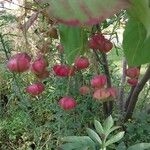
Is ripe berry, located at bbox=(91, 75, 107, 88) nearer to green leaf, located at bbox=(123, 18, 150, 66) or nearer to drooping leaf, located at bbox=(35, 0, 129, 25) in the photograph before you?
green leaf, located at bbox=(123, 18, 150, 66)

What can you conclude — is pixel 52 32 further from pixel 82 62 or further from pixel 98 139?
pixel 98 139

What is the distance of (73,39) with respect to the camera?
517mm

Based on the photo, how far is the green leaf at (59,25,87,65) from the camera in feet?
1.69

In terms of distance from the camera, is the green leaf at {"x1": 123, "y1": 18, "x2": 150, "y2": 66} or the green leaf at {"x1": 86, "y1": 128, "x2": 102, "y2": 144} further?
the green leaf at {"x1": 86, "y1": 128, "x2": 102, "y2": 144}

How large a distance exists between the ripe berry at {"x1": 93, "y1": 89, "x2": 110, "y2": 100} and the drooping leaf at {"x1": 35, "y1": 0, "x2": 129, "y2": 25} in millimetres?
568

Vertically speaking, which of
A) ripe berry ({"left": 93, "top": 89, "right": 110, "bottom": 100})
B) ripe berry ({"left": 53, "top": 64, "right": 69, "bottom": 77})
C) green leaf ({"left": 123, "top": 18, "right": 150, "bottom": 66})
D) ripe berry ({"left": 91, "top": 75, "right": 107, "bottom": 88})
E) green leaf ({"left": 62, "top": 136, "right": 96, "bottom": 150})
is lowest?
green leaf ({"left": 62, "top": 136, "right": 96, "bottom": 150})

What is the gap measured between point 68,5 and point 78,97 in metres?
1.99

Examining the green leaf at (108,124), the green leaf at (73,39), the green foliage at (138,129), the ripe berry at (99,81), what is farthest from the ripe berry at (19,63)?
the green foliage at (138,129)

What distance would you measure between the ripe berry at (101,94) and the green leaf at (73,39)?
26 cm

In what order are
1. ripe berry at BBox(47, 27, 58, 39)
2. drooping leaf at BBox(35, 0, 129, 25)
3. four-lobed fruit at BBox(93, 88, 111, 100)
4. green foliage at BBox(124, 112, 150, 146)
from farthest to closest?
green foliage at BBox(124, 112, 150, 146) < four-lobed fruit at BBox(93, 88, 111, 100) < ripe berry at BBox(47, 27, 58, 39) < drooping leaf at BBox(35, 0, 129, 25)

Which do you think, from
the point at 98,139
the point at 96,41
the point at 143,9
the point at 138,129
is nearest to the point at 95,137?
the point at 98,139

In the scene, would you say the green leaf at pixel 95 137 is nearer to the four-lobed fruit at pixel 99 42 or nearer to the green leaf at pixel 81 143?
the green leaf at pixel 81 143

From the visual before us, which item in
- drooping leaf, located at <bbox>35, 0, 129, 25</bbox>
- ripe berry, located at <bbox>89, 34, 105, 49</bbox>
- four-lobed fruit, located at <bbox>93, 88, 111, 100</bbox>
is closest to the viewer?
drooping leaf, located at <bbox>35, 0, 129, 25</bbox>

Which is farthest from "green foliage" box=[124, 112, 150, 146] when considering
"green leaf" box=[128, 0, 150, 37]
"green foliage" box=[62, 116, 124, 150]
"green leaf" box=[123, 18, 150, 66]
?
"green leaf" box=[128, 0, 150, 37]
